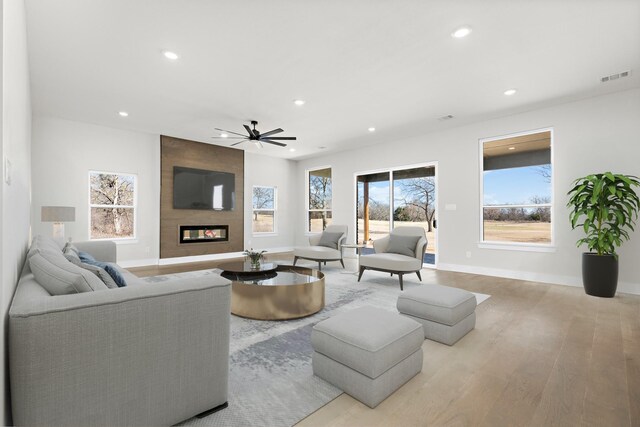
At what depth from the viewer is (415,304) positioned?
2678 mm

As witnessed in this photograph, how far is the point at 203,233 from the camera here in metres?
7.18

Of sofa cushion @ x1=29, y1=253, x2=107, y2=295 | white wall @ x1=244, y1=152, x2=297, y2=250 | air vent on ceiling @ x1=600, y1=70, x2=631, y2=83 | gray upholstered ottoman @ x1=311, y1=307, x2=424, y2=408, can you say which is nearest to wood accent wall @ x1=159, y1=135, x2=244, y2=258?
white wall @ x1=244, y1=152, x2=297, y2=250

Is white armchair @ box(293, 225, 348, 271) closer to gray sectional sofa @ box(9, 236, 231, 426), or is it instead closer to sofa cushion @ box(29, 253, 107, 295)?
gray sectional sofa @ box(9, 236, 231, 426)

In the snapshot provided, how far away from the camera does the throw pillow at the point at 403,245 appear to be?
468cm

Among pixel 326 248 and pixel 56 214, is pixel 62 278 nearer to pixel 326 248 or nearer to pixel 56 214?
pixel 56 214


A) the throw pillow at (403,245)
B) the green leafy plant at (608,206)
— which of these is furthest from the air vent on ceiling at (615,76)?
the throw pillow at (403,245)

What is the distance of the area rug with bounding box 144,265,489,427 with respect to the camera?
1.59 meters

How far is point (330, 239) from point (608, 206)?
4161 mm

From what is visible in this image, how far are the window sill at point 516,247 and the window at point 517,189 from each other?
7cm

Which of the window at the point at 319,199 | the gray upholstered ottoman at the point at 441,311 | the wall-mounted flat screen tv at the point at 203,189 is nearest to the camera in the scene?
the gray upholstered ottoman at the point at 441,311

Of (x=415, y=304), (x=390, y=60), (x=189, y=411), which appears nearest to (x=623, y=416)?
(x=415, y=304)

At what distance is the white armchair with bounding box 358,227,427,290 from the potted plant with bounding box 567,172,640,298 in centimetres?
209

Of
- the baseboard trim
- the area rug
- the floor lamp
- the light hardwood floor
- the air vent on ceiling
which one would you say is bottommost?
the light hardwood floor

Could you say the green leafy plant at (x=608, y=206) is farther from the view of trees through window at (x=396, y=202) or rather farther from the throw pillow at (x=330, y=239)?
the throw pillow at (x=330, y=239)
